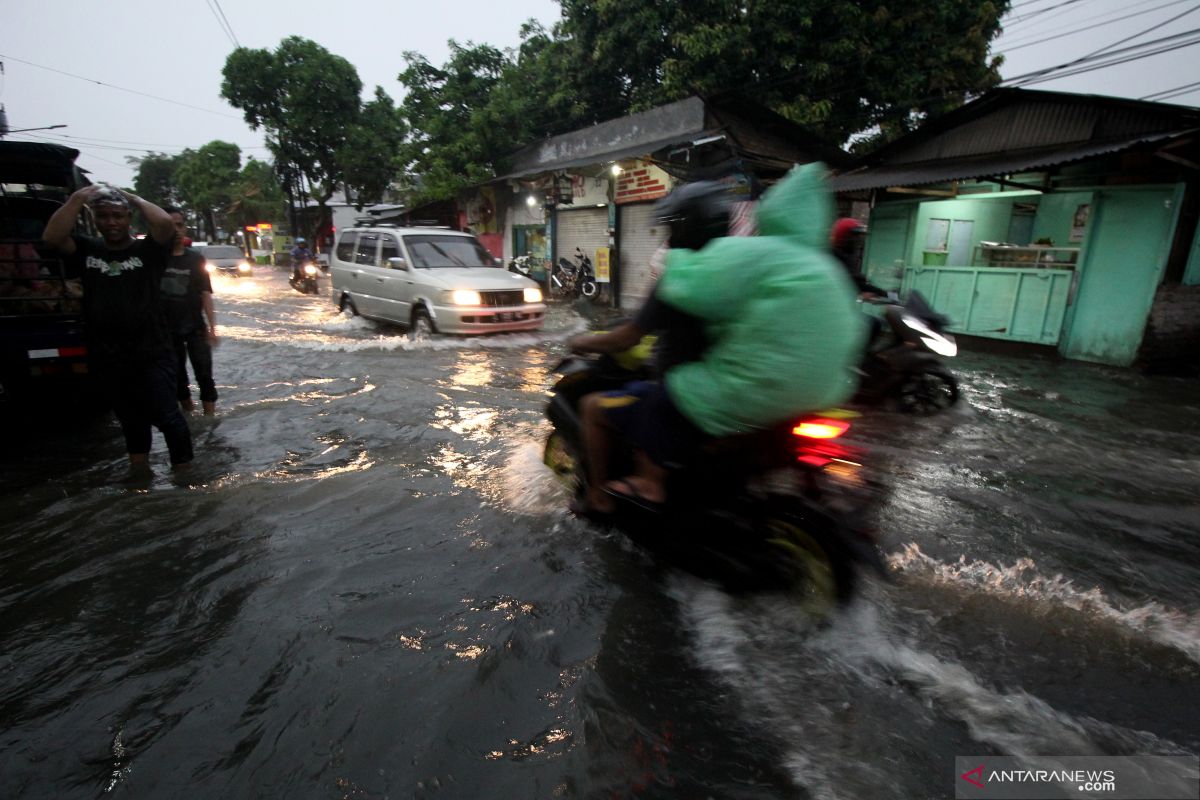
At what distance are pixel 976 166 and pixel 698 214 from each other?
9.76 metres

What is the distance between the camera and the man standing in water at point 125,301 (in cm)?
348

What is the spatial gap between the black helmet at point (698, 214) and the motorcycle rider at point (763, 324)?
0.20 m

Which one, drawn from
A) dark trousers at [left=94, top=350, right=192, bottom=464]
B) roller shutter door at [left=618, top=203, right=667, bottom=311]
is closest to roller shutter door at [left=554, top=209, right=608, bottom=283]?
roller shutter door at [left=618, top=203, right=667, bottom=311]

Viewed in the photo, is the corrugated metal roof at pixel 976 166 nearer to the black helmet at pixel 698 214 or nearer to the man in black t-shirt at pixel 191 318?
the black helmet at pixel 698 214

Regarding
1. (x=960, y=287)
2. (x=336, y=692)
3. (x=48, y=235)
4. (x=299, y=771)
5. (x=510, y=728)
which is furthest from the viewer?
(x=960, y=287)

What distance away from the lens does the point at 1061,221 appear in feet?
41.0

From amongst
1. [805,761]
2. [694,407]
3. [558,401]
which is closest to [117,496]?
[558,401]

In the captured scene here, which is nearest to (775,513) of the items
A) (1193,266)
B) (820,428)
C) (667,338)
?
(820,428)

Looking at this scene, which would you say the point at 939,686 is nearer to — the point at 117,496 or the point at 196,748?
the point at 196,748

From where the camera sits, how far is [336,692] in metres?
2.16

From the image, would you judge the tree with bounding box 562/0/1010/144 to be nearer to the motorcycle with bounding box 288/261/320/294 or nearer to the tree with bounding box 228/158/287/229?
the motorcycle with bounding box 288/261/320/294

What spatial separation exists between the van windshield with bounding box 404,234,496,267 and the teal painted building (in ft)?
21.8

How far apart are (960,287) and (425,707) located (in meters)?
11.3

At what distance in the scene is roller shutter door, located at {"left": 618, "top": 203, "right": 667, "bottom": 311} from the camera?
15.1 metres
